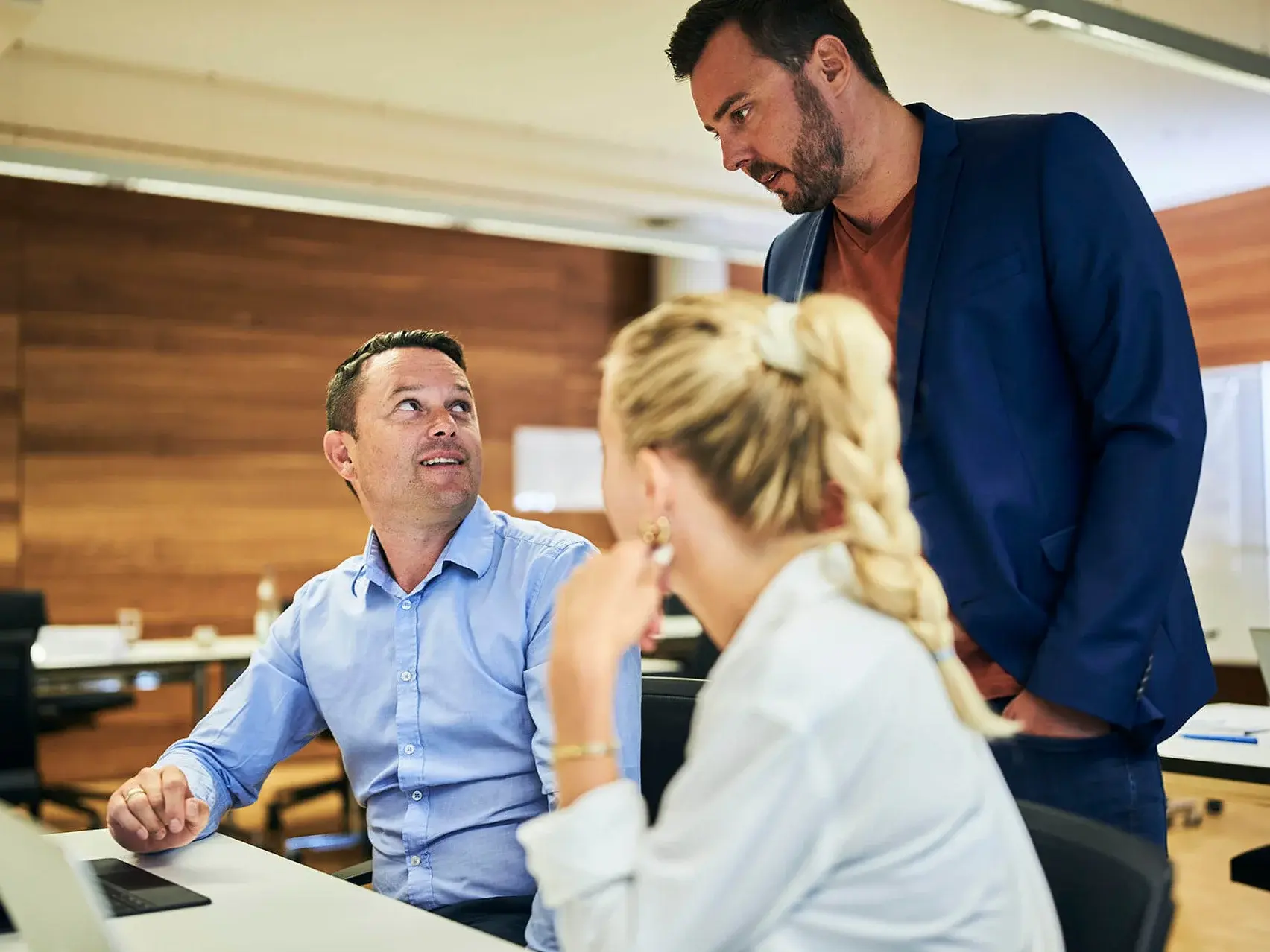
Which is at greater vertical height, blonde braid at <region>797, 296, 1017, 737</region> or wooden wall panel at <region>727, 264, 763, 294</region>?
wooden wall panel at <region>727, 264, 763, 294</region>

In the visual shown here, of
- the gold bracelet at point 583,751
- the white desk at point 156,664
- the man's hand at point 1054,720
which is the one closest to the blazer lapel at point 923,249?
the man's hand at point 1054,720

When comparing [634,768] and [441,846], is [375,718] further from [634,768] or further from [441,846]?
[634,768]

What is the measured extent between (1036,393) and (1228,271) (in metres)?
7.22

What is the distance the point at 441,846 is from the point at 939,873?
1.10 m

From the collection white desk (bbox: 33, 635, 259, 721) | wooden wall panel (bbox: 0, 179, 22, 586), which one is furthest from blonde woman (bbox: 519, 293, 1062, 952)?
wooden wall panel (bbox: 0, 179, 22, 586)

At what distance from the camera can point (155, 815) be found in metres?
1.70

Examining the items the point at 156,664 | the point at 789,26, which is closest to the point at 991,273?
the point at 789,26

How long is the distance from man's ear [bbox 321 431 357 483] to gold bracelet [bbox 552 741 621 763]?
4.19 ft

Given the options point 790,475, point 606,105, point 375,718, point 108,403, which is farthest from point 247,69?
point 790,475

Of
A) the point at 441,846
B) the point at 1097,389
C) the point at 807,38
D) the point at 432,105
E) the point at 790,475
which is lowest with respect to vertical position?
the point at 441,846

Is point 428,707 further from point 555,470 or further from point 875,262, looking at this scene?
point 555,470

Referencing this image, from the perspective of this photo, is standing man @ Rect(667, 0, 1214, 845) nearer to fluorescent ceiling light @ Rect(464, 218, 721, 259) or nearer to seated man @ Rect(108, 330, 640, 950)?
seated man @ Rect(108, 330, 640, 950)

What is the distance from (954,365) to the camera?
1606mm

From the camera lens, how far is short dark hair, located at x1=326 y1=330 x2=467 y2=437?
7.33 feet
